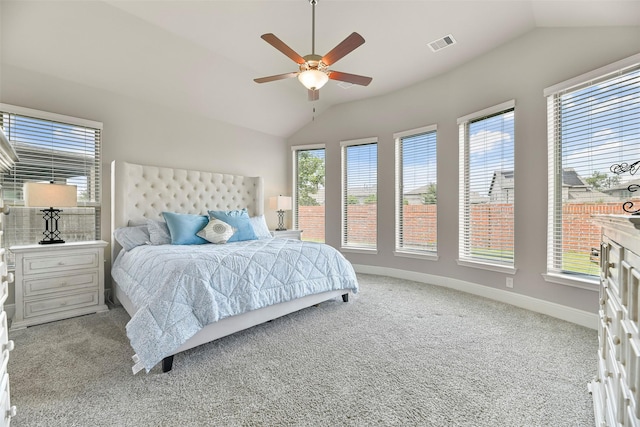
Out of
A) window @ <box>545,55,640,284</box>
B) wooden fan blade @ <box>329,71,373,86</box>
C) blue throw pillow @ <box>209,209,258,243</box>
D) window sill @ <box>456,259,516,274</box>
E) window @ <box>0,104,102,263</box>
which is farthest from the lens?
blue throw pillow @ <box>209,209,258,243</box>

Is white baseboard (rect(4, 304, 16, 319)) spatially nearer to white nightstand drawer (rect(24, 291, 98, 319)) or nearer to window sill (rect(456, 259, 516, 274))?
white nightstand drawer (rect(24, 291, 98, 319))

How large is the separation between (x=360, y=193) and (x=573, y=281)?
2.98m

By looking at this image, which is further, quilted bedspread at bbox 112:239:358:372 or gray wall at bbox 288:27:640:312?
gray wall at bbox 288:27:640:312

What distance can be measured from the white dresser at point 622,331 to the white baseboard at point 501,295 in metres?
1.64

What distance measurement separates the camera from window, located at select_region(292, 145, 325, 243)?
5285mm

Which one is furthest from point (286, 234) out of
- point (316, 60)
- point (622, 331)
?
point (622, 331)

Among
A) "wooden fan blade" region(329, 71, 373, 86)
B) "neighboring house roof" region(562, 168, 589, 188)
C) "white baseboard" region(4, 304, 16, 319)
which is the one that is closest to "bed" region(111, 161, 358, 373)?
"white baseboard" region(4, 304, 16, 319)

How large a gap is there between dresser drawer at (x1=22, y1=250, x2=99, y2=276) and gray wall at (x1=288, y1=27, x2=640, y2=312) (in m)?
3.42

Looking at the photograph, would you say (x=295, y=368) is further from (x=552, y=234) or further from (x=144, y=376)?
(x=552, y=234)

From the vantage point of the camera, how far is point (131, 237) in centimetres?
322

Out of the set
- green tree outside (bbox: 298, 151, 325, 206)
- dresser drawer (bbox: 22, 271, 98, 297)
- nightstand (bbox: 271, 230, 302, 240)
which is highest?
green tree outside (bbox: 298, 151, 325, 206)

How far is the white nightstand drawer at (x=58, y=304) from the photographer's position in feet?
8.72

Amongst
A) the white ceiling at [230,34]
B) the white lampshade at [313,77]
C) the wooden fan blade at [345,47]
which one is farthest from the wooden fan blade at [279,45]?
the white ceiling at [230,34]

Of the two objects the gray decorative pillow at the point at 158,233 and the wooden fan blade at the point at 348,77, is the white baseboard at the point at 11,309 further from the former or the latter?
the wooden fan blade at the point at 348,77
